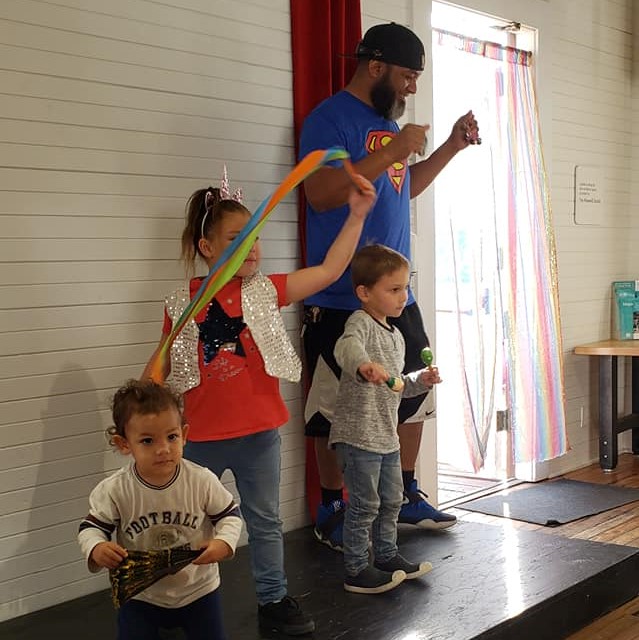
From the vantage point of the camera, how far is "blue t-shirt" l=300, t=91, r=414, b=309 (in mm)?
2742

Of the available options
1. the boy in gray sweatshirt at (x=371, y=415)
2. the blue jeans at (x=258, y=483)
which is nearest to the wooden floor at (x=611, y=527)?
the boy in gray sweatshirt at (x=371, y=415)

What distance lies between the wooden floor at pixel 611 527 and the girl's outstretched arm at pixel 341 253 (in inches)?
52.1

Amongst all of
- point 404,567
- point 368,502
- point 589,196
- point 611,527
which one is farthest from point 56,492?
point 589,196

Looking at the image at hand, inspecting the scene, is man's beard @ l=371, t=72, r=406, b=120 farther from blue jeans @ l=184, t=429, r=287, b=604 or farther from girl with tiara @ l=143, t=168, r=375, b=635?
blue jeans @ l=184, t=429, r=287, b=604

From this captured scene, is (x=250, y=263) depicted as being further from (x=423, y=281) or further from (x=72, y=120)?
(x=423, y=281)

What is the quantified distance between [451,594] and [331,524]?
0.55 metres

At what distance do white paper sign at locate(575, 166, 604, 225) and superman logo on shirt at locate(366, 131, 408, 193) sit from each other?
194cm

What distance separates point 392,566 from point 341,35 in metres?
1.79

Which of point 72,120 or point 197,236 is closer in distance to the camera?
point 197,236

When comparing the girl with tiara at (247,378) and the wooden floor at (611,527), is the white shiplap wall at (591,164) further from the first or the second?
the girl with tiara at (247,378)

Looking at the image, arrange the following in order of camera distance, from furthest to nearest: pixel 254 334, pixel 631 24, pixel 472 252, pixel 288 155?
1. pixel 631 24
2. pixel 472 252
3. pixel 288 155
4. pixel 254 334

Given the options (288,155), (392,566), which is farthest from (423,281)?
(392,566)

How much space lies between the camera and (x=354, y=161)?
273 cm

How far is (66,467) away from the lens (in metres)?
2.47
